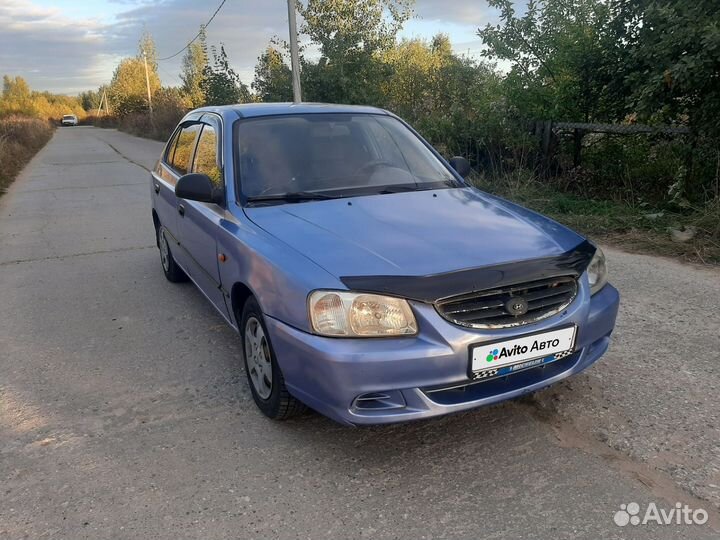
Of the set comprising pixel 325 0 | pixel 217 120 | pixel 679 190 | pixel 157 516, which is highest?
pixel 325 0

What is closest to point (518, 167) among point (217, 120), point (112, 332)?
point (217, 120)

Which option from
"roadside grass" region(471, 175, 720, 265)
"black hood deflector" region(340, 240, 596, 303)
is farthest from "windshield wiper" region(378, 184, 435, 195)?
"roadside grass" region(471, 175, 720, 265)

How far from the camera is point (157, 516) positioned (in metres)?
2.39

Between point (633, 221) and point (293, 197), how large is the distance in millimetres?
4853

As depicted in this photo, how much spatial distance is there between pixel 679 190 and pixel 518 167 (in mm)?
2551

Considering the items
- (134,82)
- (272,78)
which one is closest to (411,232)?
(272,78)

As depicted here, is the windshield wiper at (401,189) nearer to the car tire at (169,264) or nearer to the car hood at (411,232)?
the car hood at (411,232)

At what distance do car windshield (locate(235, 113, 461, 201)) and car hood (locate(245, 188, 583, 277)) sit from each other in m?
0.19

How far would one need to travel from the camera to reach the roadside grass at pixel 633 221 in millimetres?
5809

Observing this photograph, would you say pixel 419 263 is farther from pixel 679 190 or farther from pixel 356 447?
pixel 679 190

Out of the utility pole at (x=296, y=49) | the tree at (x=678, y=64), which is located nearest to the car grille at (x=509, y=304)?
the tree at (x=678, y=64)

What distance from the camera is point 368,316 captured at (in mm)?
2436

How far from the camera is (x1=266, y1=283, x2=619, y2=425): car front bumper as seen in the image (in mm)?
2369

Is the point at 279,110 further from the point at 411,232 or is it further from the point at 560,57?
the point at 560,57
